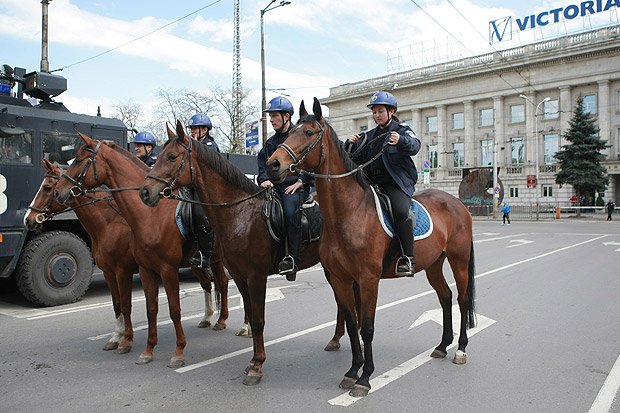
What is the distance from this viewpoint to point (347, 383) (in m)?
5.09

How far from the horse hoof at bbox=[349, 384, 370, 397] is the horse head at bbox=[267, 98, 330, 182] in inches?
84.0

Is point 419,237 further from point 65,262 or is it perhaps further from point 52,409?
point 65,262

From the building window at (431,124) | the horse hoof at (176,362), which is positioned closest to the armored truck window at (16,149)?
the horse hoof at (176,362)

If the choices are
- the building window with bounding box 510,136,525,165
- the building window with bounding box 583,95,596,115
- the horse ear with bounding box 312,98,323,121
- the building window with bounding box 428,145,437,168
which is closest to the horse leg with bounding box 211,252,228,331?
the horse ear with bounding box 312,98,323,121

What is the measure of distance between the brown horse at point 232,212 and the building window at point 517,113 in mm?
58019

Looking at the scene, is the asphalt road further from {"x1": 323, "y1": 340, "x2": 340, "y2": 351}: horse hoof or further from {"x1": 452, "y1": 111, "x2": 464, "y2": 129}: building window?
{"x1": 452, "y1": 111, "x2": 464, "y2": 129}: building window

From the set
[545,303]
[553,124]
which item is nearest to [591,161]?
[553,124]

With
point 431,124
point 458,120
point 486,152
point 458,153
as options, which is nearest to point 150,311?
point 486,152

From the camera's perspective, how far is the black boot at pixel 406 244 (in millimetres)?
5352

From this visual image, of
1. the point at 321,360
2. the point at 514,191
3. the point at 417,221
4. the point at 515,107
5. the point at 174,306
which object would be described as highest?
the point at 515,107

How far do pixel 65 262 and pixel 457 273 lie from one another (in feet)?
23.2

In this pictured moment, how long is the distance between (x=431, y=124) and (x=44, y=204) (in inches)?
2469

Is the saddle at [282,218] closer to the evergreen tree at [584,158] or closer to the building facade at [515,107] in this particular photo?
the building facade at [515,107]

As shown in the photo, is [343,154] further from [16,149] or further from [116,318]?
[16,149]
